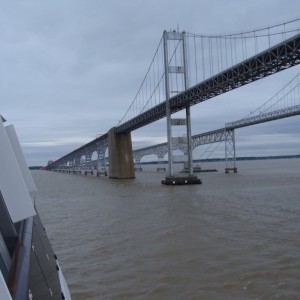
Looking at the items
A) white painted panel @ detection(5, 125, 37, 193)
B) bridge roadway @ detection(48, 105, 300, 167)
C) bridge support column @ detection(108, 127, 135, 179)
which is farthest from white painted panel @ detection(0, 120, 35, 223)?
bridge roadway @ detection(48, 105, 300, 167)

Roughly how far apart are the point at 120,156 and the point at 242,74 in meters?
29.2

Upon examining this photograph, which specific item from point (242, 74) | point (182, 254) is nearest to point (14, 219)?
point (182, 254)

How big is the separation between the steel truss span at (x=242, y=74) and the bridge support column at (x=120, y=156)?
12.7 meters

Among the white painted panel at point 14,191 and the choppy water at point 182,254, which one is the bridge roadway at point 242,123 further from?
the white painted panel at point 14,191

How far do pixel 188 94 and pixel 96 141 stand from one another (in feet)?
148

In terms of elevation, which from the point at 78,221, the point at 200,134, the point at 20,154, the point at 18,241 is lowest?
the point at 78,221

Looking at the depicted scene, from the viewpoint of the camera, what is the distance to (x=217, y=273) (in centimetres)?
802

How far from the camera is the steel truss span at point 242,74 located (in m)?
34.9

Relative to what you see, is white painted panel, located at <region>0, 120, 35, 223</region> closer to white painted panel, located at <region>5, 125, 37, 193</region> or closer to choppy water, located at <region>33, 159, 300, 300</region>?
white painted panel, located at <region>5, 125, 37, 193</region>

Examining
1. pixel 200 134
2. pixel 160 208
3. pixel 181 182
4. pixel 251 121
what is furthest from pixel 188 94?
pixel 200 134

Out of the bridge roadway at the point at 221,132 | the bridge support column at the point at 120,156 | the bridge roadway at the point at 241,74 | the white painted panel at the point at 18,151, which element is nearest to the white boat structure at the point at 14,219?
the white painted panel at the point at 18,151

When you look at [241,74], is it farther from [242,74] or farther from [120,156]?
[120,156]

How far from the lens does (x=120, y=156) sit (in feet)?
209

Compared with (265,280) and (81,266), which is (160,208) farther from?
(265,280)
